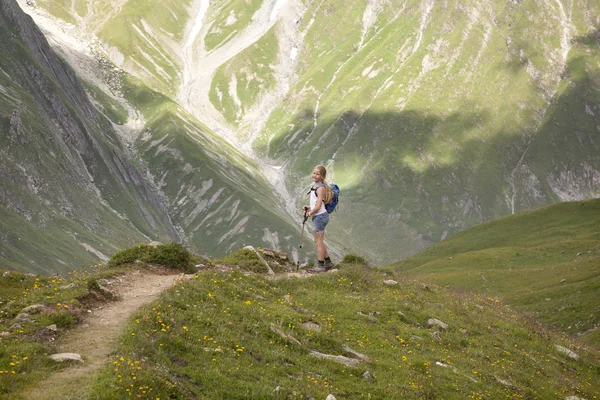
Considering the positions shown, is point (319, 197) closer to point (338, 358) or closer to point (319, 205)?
point (319, 205)

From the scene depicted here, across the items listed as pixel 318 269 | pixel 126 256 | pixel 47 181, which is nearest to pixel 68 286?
pixel 126 256

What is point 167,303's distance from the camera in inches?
737

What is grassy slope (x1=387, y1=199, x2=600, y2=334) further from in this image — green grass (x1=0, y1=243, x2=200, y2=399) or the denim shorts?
green grass (x1=0, y1=243, x2=200, y2=399)

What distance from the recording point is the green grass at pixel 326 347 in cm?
1504

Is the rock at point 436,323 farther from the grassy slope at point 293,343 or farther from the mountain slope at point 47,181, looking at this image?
the mountain slope at point 47,181

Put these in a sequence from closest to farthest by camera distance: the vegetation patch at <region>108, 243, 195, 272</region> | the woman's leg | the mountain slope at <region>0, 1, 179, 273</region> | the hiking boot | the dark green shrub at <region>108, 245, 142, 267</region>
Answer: the dark green shrub at <region>108, 245, 142, 267</region>, the vegetation patch at <region>108, 243, 195, 272</region>, the woman's leg, the hiking boot, the mountain slope at <region>0, 1, 179, 273</region>

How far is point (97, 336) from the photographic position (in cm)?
1636

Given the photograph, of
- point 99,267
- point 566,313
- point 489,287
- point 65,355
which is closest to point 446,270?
point 489,287

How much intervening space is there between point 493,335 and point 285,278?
32.2 ft

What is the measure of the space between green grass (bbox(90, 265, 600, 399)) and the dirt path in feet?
1.76

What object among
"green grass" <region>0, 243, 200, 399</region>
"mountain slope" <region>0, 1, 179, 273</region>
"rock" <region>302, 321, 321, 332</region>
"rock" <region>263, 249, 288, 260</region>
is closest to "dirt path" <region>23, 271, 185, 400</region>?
"green grass" <region>0, 243, 200, 399</region>

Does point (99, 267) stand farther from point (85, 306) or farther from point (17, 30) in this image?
point (17, 30)

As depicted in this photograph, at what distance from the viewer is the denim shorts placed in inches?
1112

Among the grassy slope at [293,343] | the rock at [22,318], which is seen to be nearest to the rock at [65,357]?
the grassy slope at [293,343]
